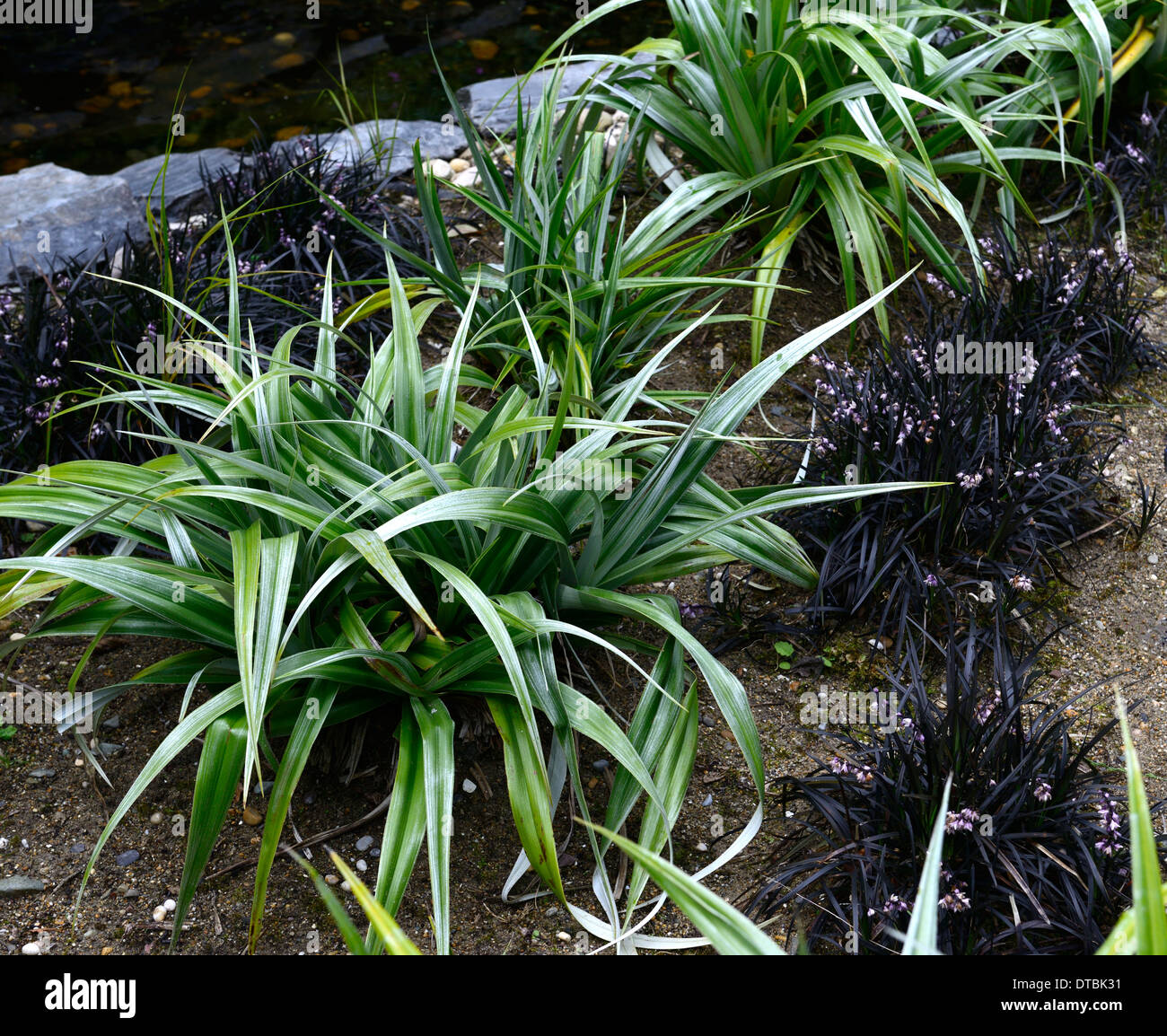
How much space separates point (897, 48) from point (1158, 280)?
119cm

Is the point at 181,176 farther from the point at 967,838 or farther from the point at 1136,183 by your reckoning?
the point at 967,838

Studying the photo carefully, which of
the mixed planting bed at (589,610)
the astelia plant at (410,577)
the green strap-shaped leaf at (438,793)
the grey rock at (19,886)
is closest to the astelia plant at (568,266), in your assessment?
the mixed planting bed at (589,610)

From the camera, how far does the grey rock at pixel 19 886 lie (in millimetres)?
2107

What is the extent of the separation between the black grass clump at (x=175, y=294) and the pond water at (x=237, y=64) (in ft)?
4.30

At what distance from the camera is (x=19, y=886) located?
2.11 meters

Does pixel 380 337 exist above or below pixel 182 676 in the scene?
above

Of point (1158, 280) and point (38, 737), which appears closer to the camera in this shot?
point (38, 737)

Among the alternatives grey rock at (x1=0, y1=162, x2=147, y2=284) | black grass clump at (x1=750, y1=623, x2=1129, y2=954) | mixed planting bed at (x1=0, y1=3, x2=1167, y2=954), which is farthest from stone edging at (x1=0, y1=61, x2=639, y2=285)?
black grass clump at (x1=750, y1=623, x2=1129, y2=954)

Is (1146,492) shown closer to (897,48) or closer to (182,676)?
(897,48)

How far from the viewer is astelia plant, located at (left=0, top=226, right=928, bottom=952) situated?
1.91 m

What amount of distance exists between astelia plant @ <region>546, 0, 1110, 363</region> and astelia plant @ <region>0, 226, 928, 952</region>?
97 centimetres

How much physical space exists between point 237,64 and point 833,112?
3611mm

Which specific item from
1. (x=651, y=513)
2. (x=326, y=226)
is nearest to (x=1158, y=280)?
(x=651, y=513)

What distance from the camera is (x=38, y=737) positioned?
7.87 feet
